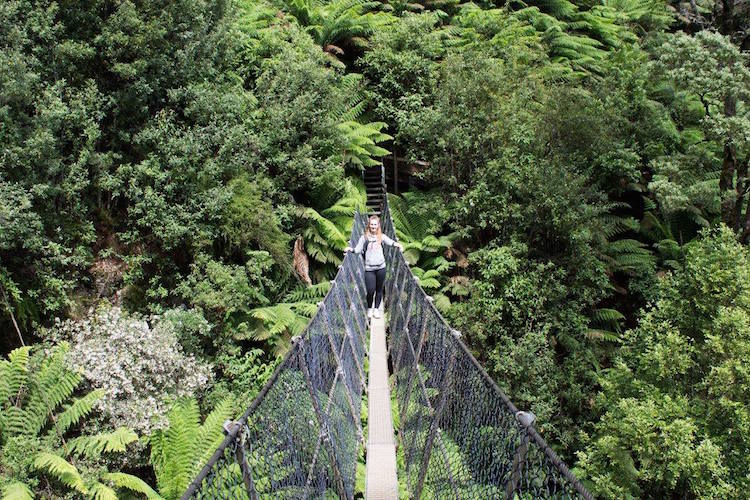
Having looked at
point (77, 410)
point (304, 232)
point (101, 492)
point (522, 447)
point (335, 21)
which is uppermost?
point (335, 21)

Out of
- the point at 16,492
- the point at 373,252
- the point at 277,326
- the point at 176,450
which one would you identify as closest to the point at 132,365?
the point at 176,450

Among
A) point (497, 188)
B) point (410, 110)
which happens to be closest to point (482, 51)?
point (410, 110)

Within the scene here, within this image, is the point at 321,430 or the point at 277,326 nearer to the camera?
the point at 321,430

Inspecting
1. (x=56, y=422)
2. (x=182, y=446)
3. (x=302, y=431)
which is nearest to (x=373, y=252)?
(x=182, y=446)

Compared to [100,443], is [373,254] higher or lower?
higher

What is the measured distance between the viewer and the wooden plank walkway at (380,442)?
2.75 metres

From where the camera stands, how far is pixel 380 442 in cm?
→ 316

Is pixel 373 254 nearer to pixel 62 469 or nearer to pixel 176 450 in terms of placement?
pixel 176 450

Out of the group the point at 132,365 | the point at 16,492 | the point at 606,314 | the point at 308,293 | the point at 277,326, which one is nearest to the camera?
the point at 16,492

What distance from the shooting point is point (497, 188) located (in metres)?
8.30

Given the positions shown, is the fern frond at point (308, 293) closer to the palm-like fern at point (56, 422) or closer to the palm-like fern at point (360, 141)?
the palm-like fern at point (360, 141)

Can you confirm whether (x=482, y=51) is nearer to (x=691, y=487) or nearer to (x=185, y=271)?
(x=185, y=271)

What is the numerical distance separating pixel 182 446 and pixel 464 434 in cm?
314

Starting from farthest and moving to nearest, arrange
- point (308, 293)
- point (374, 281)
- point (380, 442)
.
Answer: point (308, 293), point (374, 281), point (380, 442)
